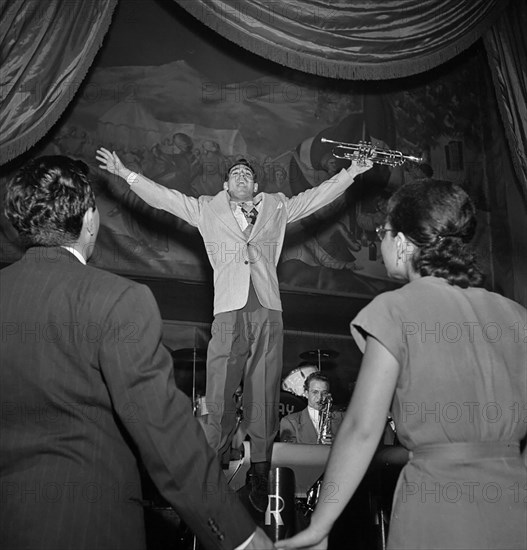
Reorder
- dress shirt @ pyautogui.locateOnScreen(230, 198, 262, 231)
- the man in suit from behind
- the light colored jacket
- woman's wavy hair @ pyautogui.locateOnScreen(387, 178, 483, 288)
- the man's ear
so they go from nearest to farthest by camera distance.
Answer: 1. the man in suit from behind
2. woman's wavy hair @ pyautogui.locateOnScreen(387, 178, 483, 288)
3. the man's ear
4. the light colored jacket
5. dress shirt @ pyautogui.locateOnScreen(230, 198, 262, 231)

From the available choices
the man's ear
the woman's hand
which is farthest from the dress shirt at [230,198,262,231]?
the woman's hand

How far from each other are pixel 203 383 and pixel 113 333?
576cm

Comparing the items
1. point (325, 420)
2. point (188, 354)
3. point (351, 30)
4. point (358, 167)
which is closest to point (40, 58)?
point (351, 30)

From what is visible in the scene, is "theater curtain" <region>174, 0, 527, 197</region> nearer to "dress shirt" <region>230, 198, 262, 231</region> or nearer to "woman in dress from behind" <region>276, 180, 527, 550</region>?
"dress shirt" <region>230, 198, 262, 231</region>

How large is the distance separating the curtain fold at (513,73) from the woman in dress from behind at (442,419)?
4406 millimetres

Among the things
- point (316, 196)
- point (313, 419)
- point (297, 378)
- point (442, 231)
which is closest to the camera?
point (442, 231)

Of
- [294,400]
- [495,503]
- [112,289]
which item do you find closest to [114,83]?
[294,400]

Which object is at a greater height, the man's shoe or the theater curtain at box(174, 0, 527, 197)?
the theater curtain at box(174, 0, 527, 197)

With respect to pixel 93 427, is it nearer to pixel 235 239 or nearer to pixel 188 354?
pixel 235 239

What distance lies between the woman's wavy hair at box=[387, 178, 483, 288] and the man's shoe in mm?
1510

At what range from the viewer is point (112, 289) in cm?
193

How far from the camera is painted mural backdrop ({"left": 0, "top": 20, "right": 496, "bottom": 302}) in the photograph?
7258mm

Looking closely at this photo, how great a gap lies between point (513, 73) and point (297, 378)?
3697mm

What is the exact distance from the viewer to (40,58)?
542 centimetres
